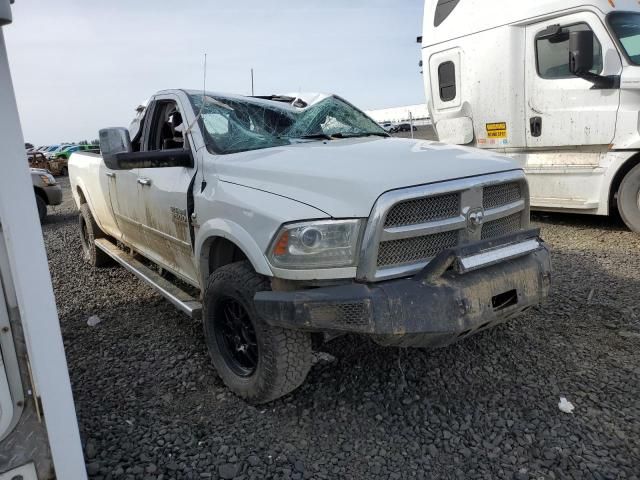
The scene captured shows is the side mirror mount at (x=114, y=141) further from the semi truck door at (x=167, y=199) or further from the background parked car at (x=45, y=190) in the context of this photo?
the background parked car at (x=45, y=190)

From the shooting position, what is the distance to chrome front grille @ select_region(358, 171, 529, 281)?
2.28 m

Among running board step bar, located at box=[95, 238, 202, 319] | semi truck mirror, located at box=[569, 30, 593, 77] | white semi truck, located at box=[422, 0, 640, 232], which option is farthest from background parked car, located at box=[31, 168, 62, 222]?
semi truck mirror, located at box=[569, 30, 593, 77]

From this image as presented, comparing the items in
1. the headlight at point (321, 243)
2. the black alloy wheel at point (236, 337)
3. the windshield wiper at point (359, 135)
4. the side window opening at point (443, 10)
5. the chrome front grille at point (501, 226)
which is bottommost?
the black alloy wheel at point (236, 337)

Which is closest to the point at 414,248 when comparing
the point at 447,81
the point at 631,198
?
the point at 631,198

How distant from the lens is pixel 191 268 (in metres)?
3.45

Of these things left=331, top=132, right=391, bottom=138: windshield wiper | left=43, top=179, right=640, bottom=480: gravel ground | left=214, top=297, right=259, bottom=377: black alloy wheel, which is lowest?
left=43, top=179, right=640, bottom=480: gravel ground

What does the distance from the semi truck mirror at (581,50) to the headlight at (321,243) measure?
14.9 ft

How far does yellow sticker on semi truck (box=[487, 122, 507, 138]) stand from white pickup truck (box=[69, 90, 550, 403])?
3739mm

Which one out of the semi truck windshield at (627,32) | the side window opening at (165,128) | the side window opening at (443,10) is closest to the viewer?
the side window opening at (165,128)

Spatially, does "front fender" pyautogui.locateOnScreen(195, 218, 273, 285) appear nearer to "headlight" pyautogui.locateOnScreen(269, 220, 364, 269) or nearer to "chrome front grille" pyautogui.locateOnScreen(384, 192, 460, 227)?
"headlight" pyautogui.locateOnScreen(269, 220, 364, 269)

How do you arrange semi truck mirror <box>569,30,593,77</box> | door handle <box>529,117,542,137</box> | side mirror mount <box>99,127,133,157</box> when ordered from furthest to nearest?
door handle <box>529,117,542,137</box>, semi truck mirror <box>569,30,593,77</box>, side mirror mount <box>99,127,133,157</box>

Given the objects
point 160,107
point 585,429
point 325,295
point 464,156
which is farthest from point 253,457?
point 160,107

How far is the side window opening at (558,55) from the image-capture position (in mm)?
5602

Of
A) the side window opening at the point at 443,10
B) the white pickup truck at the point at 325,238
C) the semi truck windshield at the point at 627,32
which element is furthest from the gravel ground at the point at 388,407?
the side window opening at the point at 443,10
